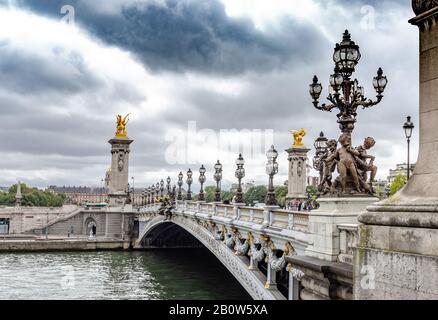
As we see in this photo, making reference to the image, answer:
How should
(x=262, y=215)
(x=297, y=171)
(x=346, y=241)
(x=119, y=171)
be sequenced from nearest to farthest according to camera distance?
(x=346, y=241)
(x=262, y=215)
(x=297, y=171)
(x=119, y=171)

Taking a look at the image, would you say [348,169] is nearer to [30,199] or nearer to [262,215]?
[262,215]

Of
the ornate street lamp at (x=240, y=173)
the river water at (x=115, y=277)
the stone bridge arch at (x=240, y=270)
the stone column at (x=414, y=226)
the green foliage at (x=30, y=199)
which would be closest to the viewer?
the stone column at (x=414, y=226)

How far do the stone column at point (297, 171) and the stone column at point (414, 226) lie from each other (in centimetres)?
5630

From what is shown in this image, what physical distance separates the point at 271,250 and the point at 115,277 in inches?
954

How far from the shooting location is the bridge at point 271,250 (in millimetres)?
9859

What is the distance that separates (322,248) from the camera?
10.6 meters

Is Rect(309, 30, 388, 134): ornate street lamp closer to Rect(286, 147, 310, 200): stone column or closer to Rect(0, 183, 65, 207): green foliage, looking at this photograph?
Rect(286, 147, 310, 200): stone column

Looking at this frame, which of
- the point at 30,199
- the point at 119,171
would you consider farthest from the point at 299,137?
the point at 30,199

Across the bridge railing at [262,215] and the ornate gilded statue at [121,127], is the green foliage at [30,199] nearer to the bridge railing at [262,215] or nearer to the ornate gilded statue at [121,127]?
the ornate gilded statue at [121,127]

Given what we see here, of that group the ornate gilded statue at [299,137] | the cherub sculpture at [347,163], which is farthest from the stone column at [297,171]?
the cherub sculpture at [347,163]

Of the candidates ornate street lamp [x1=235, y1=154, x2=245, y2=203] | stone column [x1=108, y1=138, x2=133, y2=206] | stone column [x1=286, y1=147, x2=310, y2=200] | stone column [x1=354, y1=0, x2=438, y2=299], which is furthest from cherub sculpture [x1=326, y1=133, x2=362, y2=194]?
stone column [x1=108, y1=138, x2=133, y2=206]

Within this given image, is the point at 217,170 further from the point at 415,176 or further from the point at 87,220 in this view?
the point at 87,220

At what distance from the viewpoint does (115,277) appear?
3959 centimetres

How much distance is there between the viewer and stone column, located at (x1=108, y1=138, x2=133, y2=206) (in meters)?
77.6
